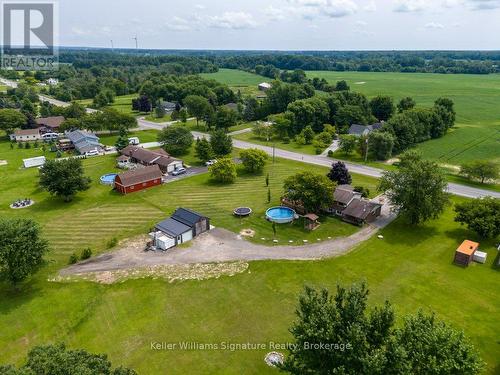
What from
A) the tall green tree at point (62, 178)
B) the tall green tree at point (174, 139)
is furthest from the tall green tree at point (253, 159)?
the tall green tree at point (62, 178)

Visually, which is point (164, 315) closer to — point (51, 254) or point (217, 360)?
point (217, 360)

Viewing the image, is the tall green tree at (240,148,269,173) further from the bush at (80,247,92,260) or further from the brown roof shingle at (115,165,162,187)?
the bush at (80,247,92,260)

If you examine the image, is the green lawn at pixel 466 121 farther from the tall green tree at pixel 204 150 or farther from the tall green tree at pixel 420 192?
the tall green tree at pixel 204 150

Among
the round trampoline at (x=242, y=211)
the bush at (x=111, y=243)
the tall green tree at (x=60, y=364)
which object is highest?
the round trampoline at (x=242, y=211)

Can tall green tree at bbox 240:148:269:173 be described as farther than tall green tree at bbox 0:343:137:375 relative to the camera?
Yes

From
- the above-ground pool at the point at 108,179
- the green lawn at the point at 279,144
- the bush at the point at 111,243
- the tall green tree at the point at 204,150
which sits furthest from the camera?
the green lawn at the point at 279,144

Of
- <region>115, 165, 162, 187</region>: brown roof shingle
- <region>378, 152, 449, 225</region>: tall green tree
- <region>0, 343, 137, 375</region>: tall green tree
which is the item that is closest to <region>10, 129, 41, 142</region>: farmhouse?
<region>115, 165, 162, 187</region>: brown roof shingle

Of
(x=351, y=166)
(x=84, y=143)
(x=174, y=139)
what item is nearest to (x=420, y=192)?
(x=351, y=166)
